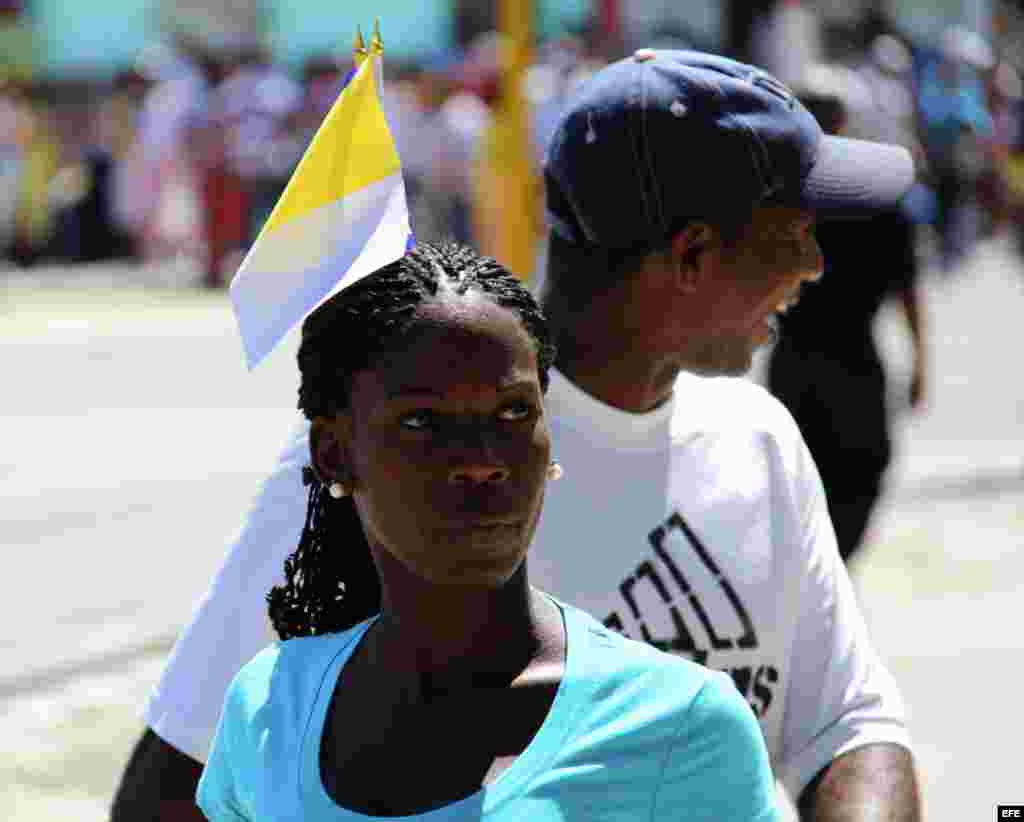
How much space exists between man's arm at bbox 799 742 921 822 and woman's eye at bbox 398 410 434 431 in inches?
39.3

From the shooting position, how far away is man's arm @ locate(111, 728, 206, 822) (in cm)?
282

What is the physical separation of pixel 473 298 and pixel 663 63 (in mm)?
951

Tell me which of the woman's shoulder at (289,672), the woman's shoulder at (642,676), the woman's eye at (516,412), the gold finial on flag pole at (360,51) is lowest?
the woman's shoulder at (289,672)

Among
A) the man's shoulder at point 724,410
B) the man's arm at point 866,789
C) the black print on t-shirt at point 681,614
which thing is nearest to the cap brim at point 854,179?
the man's shoulder at point 724,410

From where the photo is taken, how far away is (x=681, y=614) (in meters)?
3.04

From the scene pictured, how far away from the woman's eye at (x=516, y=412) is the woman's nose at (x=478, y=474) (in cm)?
6

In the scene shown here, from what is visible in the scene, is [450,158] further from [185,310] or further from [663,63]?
[663,63]

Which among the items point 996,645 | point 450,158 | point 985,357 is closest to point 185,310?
point 450,158

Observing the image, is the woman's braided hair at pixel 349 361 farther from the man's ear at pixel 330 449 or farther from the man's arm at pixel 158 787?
the man's arm at pixel 158 787

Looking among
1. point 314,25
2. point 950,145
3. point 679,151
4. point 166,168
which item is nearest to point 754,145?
point 679,151

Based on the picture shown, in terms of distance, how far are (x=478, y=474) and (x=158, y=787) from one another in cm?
87

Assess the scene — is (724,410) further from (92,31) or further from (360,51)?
(92,31)

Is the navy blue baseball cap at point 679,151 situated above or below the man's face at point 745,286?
above

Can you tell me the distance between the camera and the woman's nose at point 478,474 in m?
2.21
